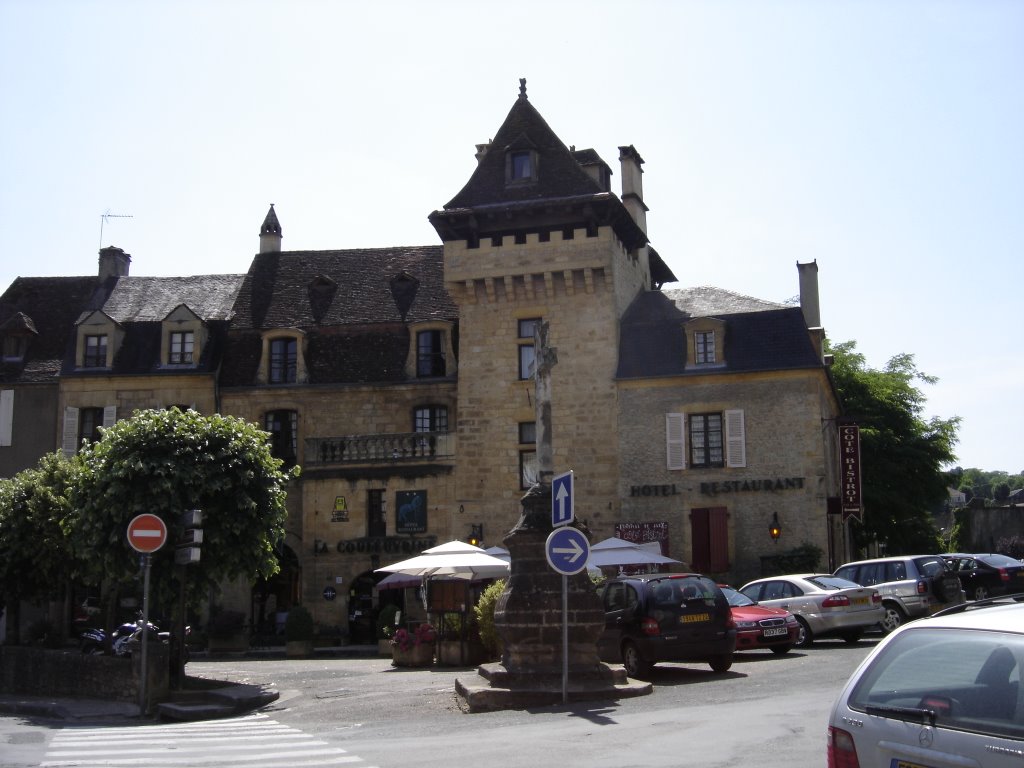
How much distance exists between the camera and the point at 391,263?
124 feet

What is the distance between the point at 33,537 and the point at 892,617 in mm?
17479

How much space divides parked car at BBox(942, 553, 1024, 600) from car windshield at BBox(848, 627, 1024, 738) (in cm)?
2155

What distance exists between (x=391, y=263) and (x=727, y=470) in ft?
45.8

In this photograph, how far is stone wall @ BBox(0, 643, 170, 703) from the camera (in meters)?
16.5

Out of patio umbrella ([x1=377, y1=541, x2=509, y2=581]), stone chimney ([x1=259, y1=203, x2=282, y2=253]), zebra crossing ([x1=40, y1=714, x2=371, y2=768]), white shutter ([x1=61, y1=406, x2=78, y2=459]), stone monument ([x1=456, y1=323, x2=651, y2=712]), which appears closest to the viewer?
zebra crossing ([x1=40, y1=714, x2=371, y2=768])

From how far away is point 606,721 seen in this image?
11.6 m

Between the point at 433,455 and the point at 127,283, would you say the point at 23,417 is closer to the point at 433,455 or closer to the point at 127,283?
the point at 127,283

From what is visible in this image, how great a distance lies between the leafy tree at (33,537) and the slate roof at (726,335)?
48.8 ft

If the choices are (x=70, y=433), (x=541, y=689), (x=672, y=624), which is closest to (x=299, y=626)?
(x=70, y=433)

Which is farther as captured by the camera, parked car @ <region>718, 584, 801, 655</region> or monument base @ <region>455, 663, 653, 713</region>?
parked car @ <region>718, 584, 801, 655</region>

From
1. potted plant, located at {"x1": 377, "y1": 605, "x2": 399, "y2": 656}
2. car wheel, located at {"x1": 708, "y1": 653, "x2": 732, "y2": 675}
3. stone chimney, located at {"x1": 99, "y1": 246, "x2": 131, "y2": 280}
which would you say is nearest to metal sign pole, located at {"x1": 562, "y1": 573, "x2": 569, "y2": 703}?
car wheel, located at {"x1": 708, "y1": 653, "x2": 732, "y2": 675}

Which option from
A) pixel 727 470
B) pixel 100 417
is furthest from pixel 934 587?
pixel 100 417

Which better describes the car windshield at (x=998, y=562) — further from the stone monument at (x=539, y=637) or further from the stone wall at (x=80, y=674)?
the stone wall at (x=80, y=674)

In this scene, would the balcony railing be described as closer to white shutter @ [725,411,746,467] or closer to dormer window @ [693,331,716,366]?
dormer window @ [693,331,716,366]
